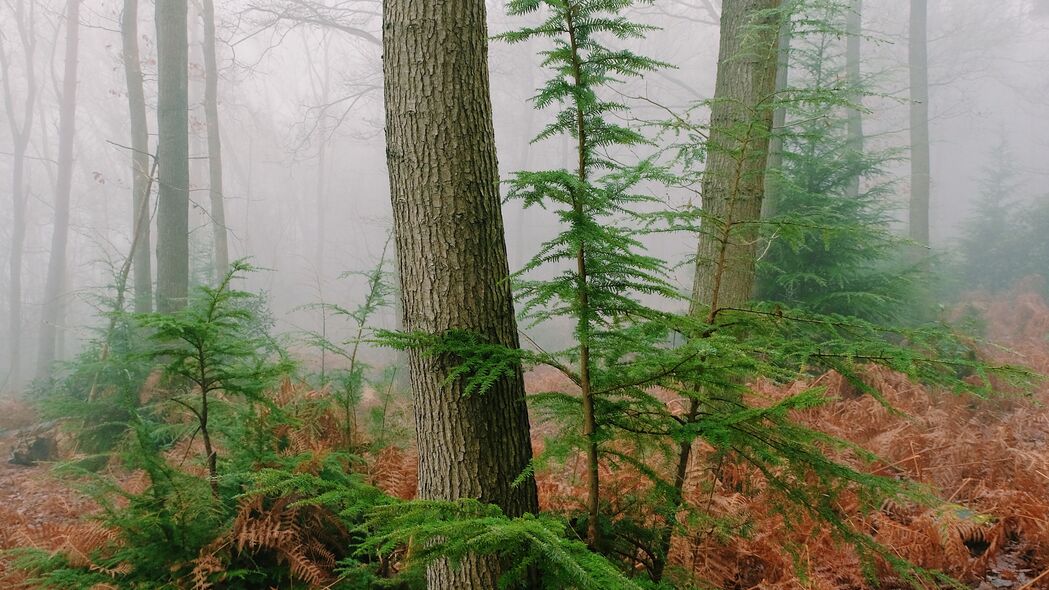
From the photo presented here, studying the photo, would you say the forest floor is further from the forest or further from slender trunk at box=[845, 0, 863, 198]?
slender trunk at box=[845, 0, 863, 198]

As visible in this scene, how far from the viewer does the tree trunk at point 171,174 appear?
25.8 feet

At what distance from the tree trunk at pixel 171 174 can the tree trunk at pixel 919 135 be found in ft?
45.1

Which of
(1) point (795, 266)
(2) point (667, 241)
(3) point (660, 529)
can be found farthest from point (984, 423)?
(2) point (667, 241)

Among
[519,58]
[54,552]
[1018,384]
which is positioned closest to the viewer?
[1018,384]

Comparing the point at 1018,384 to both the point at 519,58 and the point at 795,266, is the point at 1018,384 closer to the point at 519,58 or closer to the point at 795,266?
the point at 795,266

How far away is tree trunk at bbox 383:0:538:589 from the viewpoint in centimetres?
234

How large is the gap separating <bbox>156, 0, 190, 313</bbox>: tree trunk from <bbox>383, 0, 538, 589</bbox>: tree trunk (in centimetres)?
679

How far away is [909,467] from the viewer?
415cm

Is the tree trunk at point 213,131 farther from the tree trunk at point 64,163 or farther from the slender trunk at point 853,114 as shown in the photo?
the slender trunk at point 853,114

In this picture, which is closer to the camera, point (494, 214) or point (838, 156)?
point (494, 214)

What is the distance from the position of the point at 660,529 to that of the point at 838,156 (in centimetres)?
758

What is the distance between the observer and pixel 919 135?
14.1 metres

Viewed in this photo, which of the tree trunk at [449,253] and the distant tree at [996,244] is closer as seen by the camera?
the tree trunk at [449,253]

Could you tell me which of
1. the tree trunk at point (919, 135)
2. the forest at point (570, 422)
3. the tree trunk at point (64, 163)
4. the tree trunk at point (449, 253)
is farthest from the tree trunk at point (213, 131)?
the tree trunk at point (919, 135)
